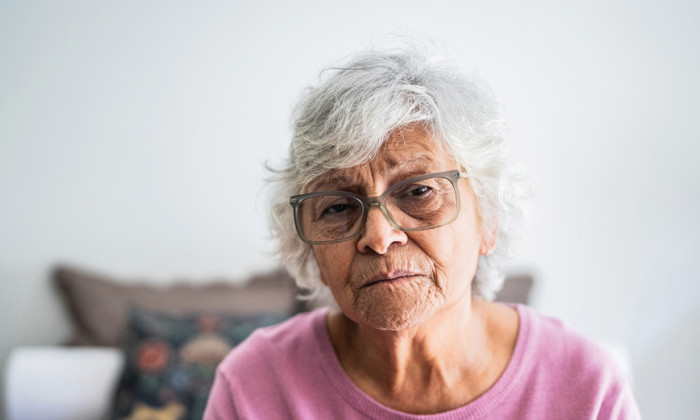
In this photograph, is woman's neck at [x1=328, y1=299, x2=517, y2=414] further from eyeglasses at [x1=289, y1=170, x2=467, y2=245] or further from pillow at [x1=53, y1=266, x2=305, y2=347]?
pillow at [x1=53, y1=266, x2=305, y2=347]

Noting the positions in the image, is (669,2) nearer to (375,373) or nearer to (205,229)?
(375,373)

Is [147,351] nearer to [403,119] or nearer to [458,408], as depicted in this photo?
[458,408]

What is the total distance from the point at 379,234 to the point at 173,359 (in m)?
1.34

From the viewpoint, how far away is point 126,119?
2.73 meters

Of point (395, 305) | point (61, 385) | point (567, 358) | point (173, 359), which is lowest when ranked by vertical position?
point (61, 385)

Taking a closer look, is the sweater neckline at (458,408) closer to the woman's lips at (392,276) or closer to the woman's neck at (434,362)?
the woman's neck at (434,362)

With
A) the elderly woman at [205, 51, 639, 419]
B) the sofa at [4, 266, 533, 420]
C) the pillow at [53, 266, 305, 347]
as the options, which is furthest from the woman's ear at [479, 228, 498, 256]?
the pillow at [53, 266, 305, 347]

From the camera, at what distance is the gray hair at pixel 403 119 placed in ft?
3.71

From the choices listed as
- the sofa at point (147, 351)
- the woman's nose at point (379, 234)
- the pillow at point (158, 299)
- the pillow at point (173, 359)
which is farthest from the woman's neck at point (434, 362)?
the pillow at point (158, 299)

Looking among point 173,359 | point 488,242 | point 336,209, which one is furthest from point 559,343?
point 173,359

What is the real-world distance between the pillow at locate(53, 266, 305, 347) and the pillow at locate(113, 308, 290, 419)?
0.28 feet

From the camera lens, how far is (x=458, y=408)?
123 cm

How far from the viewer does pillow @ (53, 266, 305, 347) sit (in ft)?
7.88

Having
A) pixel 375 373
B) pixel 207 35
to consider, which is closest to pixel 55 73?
pixel 207 35
